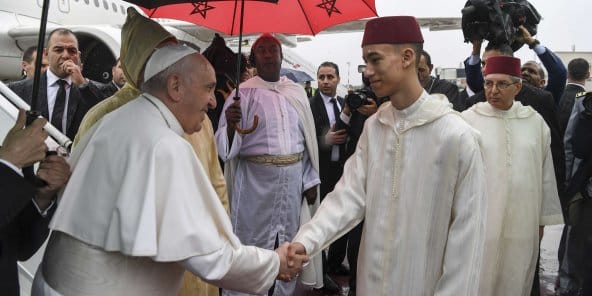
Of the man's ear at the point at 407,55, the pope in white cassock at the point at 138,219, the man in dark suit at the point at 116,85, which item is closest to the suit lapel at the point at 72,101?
the man in dark suit at the point at 116,85

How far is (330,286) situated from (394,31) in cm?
344

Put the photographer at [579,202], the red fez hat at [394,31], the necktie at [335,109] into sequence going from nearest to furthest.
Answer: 1. the red fez hat at [394,31]
2. the photographer at [579,202]
3. the necktie at [335,109]

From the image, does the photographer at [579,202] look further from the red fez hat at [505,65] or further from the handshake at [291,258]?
the handshake at [291,258]

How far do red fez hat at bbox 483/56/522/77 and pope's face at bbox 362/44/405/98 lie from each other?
158 cm

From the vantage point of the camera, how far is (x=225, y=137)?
170 inches

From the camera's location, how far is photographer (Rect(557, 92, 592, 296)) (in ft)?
13.8

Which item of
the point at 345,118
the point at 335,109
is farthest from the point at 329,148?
the point at 335,109

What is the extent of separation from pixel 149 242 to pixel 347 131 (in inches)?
140

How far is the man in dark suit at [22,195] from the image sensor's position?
1730 mm

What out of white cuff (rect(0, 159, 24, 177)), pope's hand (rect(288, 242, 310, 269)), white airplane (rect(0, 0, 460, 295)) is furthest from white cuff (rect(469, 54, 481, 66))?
white airplane (rect(0, 0, 460, 295))

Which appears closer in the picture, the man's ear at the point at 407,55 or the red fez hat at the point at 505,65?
the man's ear at the point at 407,55

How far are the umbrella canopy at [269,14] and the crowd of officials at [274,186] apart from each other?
66cm

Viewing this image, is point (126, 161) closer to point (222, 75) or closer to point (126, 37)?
point (126, 37)

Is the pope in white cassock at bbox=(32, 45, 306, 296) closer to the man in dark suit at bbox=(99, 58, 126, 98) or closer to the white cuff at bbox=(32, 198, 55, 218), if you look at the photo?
the white cuff at bbox=(32, 198, 55, 218)
